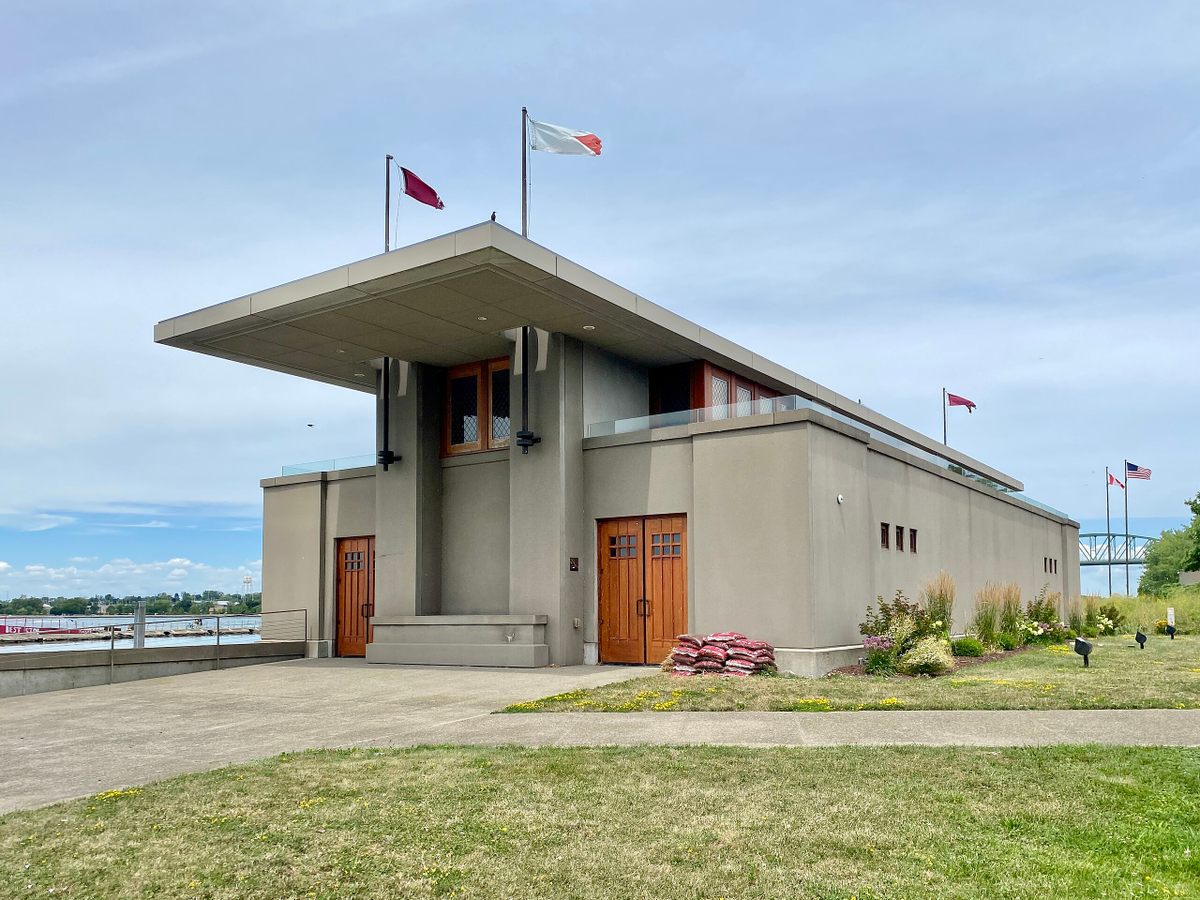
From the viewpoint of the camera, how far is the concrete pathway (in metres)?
9.57

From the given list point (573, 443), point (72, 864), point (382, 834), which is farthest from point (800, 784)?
point (573, 443)

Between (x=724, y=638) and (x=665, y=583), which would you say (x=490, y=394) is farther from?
(x=724, y=638)

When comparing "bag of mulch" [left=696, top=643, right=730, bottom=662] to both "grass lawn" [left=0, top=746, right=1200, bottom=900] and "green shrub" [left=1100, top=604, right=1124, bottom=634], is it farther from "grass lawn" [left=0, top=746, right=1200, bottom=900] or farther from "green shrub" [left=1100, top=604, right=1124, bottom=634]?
"green shrub" [left=1100, top=604, right=1124, bottom=634]

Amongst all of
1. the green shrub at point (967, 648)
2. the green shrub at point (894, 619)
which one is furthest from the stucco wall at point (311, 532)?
the green shrub at point (967, 648)

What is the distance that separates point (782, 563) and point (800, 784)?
366 inches

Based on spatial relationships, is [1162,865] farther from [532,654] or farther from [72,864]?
[532,654]

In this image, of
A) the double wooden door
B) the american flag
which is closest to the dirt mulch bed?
the double wooden door

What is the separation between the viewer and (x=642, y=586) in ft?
63.0

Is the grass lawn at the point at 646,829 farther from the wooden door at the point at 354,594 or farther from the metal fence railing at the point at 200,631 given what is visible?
the wooden door at the point at 354,594

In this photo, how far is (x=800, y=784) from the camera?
786 cm

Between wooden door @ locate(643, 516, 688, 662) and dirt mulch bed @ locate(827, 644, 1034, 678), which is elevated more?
wooden door @ locate(643, 516, 688, 662)

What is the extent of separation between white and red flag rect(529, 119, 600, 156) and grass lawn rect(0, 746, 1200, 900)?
494 inches

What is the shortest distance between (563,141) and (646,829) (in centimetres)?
1430

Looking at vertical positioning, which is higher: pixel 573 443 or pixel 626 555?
pixel 573 443
